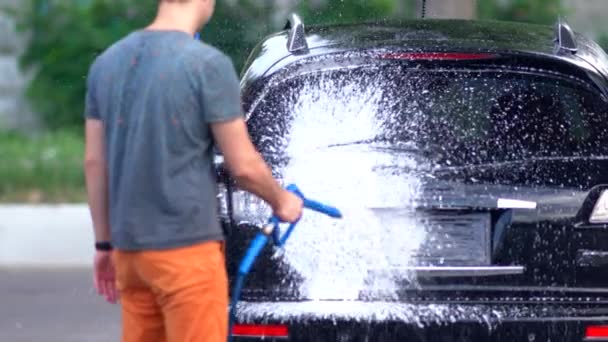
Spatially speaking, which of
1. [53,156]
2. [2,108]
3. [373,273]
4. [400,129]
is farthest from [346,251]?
[2,108]

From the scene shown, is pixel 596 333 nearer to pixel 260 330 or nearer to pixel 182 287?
pixel 260 330

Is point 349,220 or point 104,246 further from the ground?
point 349,220

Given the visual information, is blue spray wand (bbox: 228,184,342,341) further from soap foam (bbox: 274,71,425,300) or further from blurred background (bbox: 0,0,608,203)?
blurred background (bbox: 0,0,608,203)

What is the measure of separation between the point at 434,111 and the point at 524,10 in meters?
6.78

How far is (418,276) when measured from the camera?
4.46 metres

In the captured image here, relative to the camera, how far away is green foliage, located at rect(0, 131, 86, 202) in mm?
9242

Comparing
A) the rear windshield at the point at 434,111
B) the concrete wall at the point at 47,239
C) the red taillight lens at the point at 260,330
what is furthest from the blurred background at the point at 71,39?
the red taillight lens at the point at 260,330

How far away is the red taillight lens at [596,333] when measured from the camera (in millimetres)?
4441

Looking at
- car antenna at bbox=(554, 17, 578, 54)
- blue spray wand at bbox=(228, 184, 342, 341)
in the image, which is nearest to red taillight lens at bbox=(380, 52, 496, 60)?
car antenna at bbox=(554, 17, 578, 54)

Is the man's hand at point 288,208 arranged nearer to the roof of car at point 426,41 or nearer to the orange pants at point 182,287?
the orange pants at point 182,287

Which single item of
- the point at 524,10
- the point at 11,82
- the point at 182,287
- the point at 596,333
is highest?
the point at 524,10

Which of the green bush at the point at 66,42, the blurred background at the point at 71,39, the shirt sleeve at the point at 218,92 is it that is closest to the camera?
the shirt sleeve at the point at 218,92

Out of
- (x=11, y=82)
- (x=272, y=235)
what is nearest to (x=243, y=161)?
(x=272, y=235)

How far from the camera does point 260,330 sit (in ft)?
14.5
